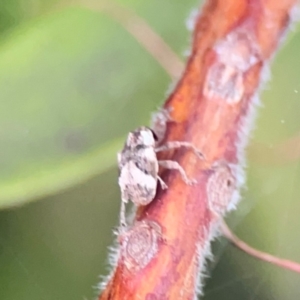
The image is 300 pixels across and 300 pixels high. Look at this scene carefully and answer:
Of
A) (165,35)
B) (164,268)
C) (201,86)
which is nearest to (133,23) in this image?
(165,35)

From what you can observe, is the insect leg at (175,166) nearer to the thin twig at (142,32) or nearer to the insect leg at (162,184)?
the insect leg at (162,184)

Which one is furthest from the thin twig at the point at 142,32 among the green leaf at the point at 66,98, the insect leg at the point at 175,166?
the insect leg at the point at 175,166

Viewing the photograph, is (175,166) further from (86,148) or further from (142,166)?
(86,148)

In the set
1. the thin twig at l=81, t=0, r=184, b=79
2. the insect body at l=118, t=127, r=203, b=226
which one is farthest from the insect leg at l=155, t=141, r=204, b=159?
the thin twig at l=81, t=0, r=184, b=79

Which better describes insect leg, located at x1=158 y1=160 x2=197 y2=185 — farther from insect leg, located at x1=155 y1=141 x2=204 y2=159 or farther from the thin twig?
the thin twig

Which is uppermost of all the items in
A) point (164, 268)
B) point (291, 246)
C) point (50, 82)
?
point (50, 82)

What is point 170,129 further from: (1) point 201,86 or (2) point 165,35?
(2) point 165,35

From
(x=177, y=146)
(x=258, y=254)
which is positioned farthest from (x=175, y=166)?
(x=258, y=254)

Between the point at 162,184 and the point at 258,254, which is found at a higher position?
the point at 162,184
